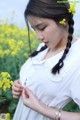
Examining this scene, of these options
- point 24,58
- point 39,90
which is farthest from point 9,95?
point 39,90

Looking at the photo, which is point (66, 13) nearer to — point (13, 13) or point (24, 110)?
point (24, 110)

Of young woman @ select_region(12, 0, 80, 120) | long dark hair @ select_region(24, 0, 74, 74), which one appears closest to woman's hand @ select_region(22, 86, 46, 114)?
young woman @ select_region(12, 0, 80, 120)

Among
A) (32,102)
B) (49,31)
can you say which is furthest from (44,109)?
(49,31)

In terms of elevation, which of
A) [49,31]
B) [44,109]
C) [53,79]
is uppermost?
[49,31]

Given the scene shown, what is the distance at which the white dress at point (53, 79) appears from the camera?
1893 mm

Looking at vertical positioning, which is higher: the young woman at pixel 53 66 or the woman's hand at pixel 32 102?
the young woman at pixel 53 66

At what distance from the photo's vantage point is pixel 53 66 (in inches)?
76.3

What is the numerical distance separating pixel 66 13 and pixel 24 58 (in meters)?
1.34

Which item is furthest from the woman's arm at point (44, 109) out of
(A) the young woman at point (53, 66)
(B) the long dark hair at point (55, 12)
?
(B) the long dark hair at point (55, 12)

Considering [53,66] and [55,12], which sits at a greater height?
[55,12]

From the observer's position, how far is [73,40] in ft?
6.44

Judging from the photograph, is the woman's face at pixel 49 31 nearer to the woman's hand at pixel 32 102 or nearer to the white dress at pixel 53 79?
the white dress at pixel 53 79

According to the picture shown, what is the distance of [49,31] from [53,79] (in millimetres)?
198

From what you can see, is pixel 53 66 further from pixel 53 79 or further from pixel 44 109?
pixel 44 109
